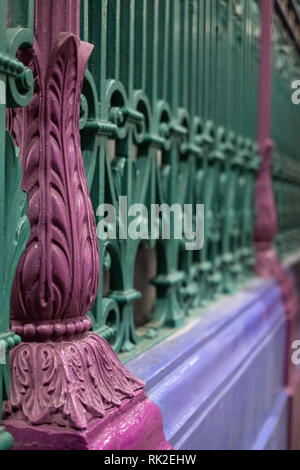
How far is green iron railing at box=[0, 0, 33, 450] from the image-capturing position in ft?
3.21

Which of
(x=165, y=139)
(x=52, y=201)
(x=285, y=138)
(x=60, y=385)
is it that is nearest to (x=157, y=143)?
(x=165, y=139)

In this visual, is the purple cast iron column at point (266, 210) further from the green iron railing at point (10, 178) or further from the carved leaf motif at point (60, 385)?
the green iron railing at point (10, 178)

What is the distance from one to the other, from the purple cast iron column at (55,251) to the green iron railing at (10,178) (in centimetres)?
4

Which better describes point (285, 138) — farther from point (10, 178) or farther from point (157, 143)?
point (10, 178)

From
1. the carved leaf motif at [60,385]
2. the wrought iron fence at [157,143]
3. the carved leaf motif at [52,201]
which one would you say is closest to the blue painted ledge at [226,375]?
the wrought iron fence at [157,143]

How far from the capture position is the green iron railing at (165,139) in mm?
1372

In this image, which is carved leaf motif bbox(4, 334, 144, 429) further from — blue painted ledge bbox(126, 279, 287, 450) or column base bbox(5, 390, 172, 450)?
blue painted ledge bbox(126, 279, 287, 450)

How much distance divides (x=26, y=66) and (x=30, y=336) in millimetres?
456

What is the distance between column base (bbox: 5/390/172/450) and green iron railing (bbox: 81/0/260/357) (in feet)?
0.74

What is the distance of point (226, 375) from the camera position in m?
1.91

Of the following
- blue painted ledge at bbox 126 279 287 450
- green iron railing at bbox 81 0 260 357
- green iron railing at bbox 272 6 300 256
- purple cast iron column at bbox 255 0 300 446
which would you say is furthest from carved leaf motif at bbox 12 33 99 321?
green iron railing at bbox 272 6 300 256

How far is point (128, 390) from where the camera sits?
1.17 metres

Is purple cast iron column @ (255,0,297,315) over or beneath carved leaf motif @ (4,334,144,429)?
over

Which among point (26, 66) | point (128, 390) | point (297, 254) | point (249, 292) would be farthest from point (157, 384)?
point (297, 254)
